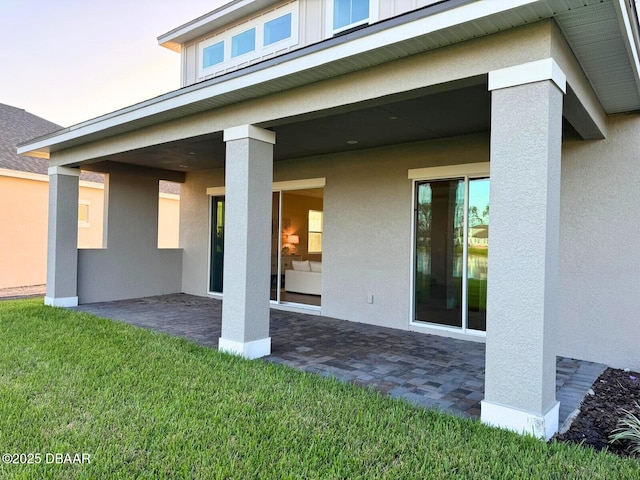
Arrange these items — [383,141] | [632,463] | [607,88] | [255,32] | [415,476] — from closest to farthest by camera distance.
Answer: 1. [415,476]
2. [632,463]
3. [607,88]
4. [383,141]
5. [255,32]

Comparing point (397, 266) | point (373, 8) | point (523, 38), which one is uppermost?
point (373, 8)

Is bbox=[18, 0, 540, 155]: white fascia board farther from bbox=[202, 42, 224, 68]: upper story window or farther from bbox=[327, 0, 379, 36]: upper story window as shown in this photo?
bbox=[202, 42, 224, 68]: upper story window

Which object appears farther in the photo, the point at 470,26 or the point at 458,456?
the point at 470,26

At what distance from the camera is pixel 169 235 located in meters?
19.1

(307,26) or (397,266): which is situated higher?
(307,26)

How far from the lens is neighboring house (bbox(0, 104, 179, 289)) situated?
40.8 feet

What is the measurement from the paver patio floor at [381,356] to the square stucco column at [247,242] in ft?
1.59

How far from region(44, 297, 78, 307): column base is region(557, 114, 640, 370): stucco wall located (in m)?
9.22

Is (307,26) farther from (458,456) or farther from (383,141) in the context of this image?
(458,456)

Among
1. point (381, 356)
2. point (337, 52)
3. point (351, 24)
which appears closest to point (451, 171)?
point (351, 24)

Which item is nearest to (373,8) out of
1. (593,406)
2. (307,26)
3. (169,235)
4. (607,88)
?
(307,26)

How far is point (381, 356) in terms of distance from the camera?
5.59m

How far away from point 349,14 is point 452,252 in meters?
4.35

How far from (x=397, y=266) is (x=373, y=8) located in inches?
167
